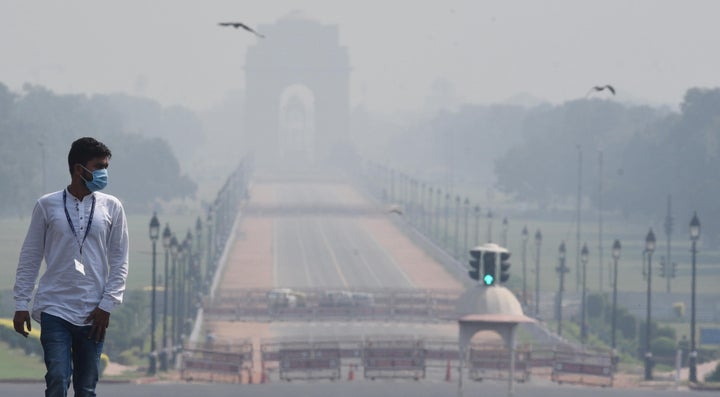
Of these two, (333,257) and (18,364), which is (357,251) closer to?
(333,257)

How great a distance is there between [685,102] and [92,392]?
4098 inches

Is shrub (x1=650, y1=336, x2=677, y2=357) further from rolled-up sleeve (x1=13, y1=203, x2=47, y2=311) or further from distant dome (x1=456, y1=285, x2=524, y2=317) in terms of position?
rolled-up sleeve (x1=13, y1=203, x2=47, y2=311)

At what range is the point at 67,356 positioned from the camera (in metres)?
8.92

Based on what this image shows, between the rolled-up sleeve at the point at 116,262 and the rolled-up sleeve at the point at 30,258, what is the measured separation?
368 millimetres

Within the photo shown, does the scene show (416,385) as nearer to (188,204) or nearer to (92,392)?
(92,392)

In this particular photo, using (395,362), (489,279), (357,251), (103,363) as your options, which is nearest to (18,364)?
(103,363)

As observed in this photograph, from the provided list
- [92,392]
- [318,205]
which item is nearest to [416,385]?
[92,392]

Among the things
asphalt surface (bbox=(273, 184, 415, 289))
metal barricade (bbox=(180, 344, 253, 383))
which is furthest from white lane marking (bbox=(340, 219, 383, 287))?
metal barricade (bbox=(180, 344, 253, 383))

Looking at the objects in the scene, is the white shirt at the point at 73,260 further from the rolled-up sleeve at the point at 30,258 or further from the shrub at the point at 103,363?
the shrub at the point at 103,363

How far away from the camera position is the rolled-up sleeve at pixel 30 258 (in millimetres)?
8953

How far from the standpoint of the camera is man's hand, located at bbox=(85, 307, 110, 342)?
8.92 meters

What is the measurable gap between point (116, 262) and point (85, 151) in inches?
24.9

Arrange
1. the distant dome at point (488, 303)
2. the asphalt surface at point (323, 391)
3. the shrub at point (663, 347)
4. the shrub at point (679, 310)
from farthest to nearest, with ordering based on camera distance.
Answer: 1. the shrub at point (679, 310)
2. the shrub at point (663, 347)
3. the asphalt surface at point (323, 391)
4. the distant dome at point (488, 303)

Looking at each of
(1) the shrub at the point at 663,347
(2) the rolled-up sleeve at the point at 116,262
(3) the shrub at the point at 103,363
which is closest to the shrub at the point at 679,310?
(1) the shrub at the point at 663,347
